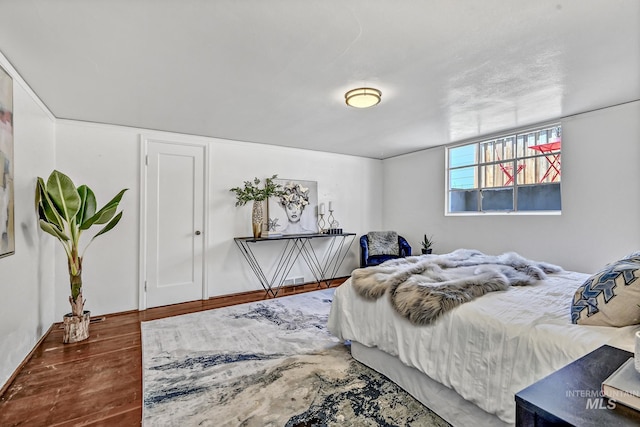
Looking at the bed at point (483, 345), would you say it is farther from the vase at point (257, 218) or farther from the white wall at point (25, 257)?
the white wall at point (25, 257)

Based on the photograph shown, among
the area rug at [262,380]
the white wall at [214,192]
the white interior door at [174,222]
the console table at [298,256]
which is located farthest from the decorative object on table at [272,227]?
the area rug at [262,380]

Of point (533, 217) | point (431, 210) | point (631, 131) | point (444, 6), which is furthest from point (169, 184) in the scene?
point (631, 131)

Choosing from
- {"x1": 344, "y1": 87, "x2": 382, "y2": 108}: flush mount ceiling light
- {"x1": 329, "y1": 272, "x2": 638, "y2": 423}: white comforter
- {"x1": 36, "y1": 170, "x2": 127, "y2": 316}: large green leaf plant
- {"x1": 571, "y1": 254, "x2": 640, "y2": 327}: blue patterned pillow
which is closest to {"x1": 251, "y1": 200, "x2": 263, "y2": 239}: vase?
{"x1": 36, "y1": 170, "x2": 127, "y2": 316}: large green leaf plant

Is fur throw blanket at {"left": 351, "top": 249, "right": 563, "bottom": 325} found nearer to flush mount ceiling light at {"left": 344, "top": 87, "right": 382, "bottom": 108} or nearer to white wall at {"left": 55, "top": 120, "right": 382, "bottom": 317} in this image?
flush mount ceiling light at {"left": 344, "top": 87, "right": 382, "bottom": 108}

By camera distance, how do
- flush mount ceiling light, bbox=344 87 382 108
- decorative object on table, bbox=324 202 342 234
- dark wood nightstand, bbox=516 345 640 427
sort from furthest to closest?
decorative object on table, bbox=324 202 342 234 < flush mount ceiling light, bbox=344 87 382 108 < dark wood nightstand, bbox=516 345 640 427

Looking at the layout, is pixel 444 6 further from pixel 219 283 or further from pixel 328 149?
pixel 219 283

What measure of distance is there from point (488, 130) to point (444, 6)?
9.32 feet

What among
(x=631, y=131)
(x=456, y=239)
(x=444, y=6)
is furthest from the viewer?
(x=456, y=239)

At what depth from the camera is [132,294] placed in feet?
12.2

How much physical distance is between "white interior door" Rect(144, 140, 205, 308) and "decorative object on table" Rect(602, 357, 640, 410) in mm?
4173

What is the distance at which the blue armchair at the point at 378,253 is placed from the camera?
484 centimetres

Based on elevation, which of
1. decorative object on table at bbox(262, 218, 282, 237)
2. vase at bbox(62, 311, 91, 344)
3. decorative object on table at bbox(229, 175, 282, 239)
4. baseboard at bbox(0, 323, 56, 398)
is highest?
decorative object on table at bbox(229, 175, 282, 239)

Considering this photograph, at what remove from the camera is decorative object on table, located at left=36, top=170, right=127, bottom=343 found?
267 cm

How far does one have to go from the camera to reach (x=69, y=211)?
2768 mm
